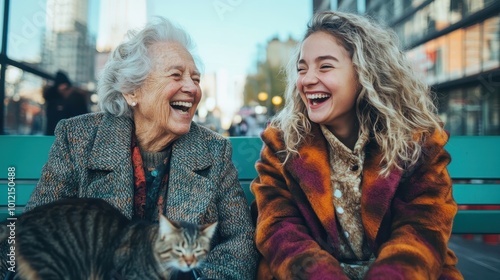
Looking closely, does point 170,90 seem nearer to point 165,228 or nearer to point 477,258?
point 165,228

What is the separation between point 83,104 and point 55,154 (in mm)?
2359

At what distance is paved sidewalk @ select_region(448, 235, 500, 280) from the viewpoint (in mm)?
4062


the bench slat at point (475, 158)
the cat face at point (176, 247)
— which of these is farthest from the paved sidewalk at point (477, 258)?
the cat face at point (176, 247)

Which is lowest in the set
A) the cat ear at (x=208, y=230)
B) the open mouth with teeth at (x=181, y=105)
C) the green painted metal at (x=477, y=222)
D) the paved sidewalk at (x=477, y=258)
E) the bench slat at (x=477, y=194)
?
the paved sidewalk at (x=477, y=258)

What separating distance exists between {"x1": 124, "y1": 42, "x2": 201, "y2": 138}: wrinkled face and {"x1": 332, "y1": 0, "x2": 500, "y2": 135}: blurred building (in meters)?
10.4

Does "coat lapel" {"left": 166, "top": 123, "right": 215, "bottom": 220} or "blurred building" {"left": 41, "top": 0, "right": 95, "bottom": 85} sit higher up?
"blurred building" {"left": 41, "top": 0, "right": 95, "bottom": 85}

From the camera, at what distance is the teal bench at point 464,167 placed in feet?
9.64

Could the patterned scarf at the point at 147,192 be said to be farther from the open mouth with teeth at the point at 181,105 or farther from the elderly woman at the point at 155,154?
the open mouth with teeth at the point at 181,105

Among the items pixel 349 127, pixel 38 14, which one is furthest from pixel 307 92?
pixel 38 14

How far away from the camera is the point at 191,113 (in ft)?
8.42

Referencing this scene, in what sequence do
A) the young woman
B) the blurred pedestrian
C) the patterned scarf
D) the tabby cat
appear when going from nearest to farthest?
1. the tabby cat
2. the young woman
3. the patterned scarf
4. the blurred pedestrian

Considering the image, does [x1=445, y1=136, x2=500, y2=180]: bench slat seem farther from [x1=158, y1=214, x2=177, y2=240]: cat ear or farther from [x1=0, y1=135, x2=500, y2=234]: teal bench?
[x1=158, y1=214, x2=177, y2=240]: cat ear

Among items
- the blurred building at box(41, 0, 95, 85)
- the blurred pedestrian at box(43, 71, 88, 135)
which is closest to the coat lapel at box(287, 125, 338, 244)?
the blurred pedestrian at box(43, 71, 88, 135)

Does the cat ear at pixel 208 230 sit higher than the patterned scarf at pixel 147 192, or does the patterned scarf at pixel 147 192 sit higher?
the patterned scarf at pixel 147 192
